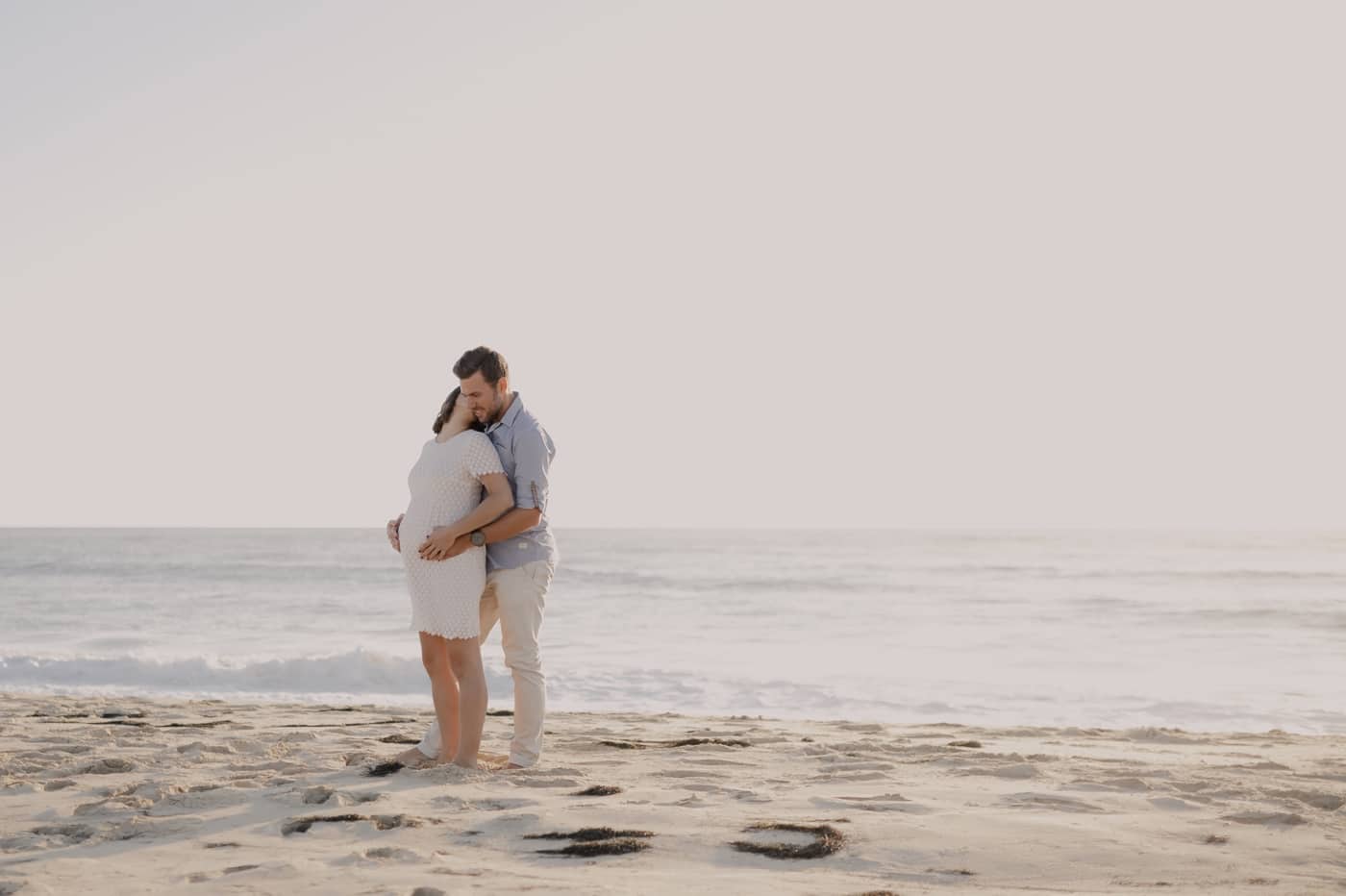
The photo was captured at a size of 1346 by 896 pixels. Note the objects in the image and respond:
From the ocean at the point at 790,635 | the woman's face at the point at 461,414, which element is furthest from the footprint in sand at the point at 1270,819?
the ocean at the point at 790,635

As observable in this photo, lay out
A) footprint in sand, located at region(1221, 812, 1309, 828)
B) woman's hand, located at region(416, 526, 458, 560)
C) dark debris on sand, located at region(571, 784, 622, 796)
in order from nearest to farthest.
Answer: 1. footprint in sand, located at region(1221, 812, 1309, 828)
2. dark debris on sand, located at region(571, 784, 622, 796)
3. woman's hand, located at region(416, 526, 458, 560)

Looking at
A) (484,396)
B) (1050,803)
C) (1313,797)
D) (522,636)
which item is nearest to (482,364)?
(484,396)

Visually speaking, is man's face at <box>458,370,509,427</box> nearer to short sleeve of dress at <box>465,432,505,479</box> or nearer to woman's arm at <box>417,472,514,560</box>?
short sleeve of dress at <box>465,432,505,479</box>

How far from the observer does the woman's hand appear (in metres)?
4.60

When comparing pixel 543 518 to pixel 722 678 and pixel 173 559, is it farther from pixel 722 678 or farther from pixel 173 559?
pixel 173 559

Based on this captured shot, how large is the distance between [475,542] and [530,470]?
38cm

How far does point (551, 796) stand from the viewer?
172 inches

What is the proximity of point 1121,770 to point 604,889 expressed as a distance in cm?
318

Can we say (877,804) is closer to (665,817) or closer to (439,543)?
(665,817)

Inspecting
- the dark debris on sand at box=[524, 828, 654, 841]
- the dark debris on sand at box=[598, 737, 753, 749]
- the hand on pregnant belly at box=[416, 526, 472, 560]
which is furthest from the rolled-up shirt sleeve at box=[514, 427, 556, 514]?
the dark debris on sand at box=[598, 737, 753, 749]

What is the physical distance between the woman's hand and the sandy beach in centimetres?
94

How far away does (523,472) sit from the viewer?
470 centimetres

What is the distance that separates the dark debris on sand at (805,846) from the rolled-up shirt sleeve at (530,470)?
1.64m

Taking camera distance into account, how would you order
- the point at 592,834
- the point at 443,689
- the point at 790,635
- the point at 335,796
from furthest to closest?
the point at 790,635 → the point at 443,689 → the point at 335,796 → the point at 592,834
